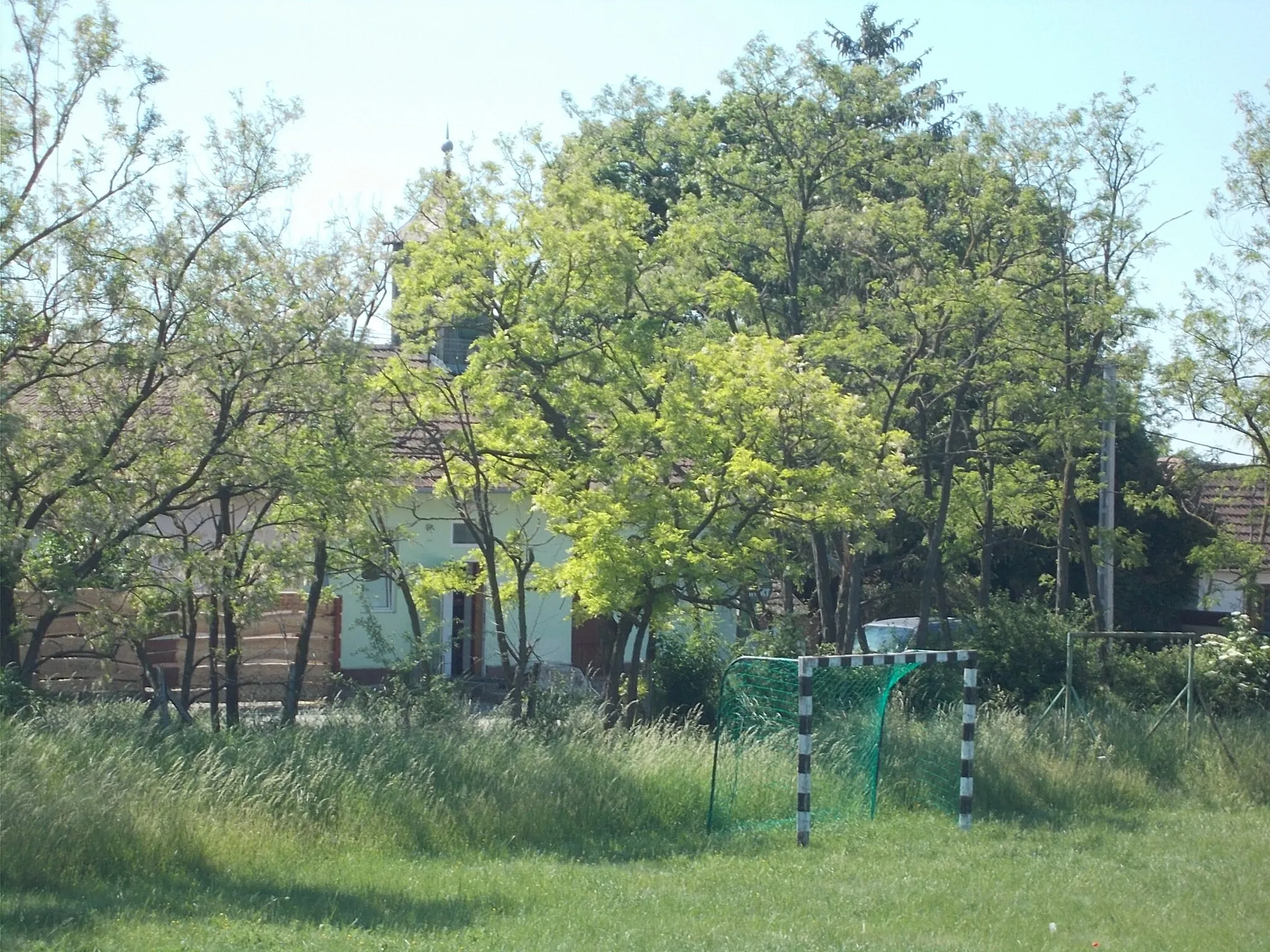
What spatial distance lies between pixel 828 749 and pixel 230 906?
6996 millimetres

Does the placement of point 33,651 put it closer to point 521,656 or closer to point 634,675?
point 521,656

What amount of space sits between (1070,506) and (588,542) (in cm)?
890

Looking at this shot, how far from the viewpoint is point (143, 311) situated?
12250 millimetres

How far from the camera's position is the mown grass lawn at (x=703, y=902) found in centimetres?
796

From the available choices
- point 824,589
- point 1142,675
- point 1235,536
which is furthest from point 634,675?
point 1235,536

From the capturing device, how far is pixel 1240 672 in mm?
17656

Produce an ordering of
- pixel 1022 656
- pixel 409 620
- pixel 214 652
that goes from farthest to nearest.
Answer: pixel 409 620 < pixel 1022 656 < pixel 214 652

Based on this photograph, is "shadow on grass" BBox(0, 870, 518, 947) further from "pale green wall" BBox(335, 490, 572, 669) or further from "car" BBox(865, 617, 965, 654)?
"pale green wall" BBox(335, 490, 572, 669)

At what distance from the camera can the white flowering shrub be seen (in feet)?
57.5

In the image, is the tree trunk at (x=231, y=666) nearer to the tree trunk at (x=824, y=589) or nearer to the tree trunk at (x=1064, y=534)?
the tree trunk at (x=824, y=589)

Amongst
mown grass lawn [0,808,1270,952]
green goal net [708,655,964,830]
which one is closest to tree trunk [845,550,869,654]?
green goal net [708,655,964,830]

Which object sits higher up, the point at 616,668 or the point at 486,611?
the point at 486,611

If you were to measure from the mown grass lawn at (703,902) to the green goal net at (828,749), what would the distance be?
1.11 m

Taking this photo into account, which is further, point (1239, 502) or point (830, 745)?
point (1239, 502)
